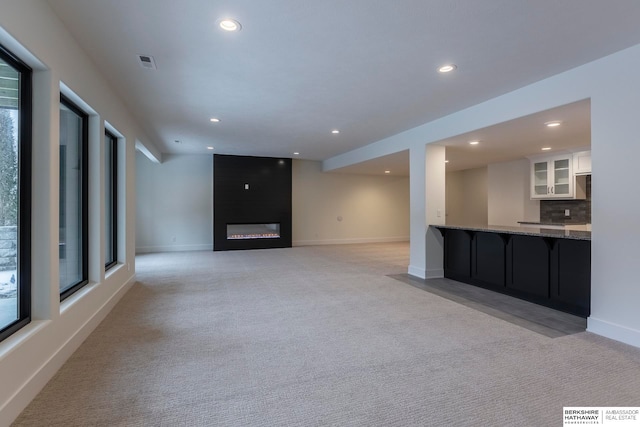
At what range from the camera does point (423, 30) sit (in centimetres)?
249

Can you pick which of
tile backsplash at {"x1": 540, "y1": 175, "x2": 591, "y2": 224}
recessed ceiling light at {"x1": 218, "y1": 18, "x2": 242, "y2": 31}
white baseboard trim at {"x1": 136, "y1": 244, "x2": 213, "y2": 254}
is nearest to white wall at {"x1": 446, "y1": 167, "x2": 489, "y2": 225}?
tile backsplash at {"x1": 540, "y1": 175, "x2": 591, "y2": 224}

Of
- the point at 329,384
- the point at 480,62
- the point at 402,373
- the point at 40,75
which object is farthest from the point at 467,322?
the point at 40,75

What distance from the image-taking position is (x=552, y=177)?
657cm

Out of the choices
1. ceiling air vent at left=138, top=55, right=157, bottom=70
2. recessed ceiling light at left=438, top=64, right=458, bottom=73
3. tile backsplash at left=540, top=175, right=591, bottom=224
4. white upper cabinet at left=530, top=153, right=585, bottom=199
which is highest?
ceiling air vent at left=138, top=55, right=157, bottom=70

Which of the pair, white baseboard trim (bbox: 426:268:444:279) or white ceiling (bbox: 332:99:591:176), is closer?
white ceiling (bbox: 332:99:591:176)

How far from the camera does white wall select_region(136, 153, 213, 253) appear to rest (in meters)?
8.45

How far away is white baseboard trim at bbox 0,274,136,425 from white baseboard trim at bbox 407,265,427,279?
444 cm

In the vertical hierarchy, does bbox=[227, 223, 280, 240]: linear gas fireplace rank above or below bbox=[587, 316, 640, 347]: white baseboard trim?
above

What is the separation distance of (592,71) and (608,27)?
0.68 m

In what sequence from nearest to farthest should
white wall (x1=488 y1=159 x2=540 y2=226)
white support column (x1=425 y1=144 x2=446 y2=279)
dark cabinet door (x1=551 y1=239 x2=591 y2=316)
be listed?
1. dark cabinet door (x1=551 y1=239 x2=591 y2=316)
2. white support column (x1=425 y1=144 x2=446 y2=279)
3. white wall (x1=488 y1=159 x2=540 y2=226)

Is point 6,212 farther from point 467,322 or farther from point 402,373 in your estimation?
point 467,322

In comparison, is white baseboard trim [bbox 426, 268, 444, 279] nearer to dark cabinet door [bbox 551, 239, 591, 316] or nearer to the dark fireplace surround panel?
dark cabinet door [bbox 551, 239, 591, 316]

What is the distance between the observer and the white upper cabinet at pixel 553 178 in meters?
6.23

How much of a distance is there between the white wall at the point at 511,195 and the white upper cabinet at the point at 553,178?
261 millimetres
